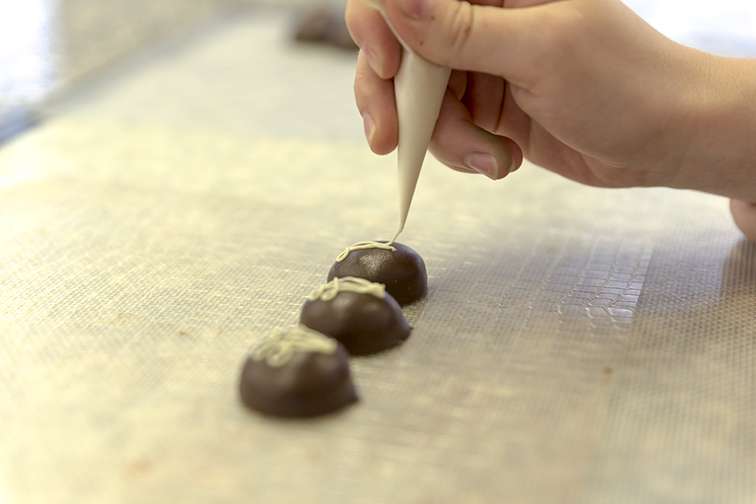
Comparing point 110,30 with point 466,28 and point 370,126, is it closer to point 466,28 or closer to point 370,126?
point 370,126

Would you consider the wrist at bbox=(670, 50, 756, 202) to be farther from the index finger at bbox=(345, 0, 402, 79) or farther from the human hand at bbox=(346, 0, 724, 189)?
the index finger at bbox=(345, 0, 402, 79)

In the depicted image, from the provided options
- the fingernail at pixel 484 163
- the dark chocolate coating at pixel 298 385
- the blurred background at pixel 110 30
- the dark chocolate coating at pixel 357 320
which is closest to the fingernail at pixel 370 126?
the fingernail at pixel 484 163

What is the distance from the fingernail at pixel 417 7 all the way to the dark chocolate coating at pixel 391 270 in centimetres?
26

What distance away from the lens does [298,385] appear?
629 millimetres

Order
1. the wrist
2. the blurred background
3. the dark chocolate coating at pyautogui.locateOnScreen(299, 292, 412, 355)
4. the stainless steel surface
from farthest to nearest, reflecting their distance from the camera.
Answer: the blurred background
the wrist
the dark chocolate coating at pyautogui.locateOnScreen(299, 292, 412, 355)
the stainless steel surface

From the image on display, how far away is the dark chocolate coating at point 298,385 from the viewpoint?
63 cm

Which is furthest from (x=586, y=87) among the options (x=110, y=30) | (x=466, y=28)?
(x=110, y=30)

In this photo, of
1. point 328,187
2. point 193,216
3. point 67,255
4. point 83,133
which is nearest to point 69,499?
point 67,255

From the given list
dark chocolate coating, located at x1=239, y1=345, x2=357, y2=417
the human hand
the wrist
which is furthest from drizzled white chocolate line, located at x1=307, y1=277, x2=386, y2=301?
the wrist

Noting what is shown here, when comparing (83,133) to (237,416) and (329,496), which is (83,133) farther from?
(329,496)

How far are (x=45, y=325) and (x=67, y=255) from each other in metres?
0.19

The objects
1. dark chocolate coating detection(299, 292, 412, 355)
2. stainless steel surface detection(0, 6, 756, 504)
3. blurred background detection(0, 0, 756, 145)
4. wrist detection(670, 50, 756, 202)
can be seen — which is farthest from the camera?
blurred background detection(0, 0, 756, 145)

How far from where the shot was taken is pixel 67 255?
956mm

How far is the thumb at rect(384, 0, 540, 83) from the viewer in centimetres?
74
